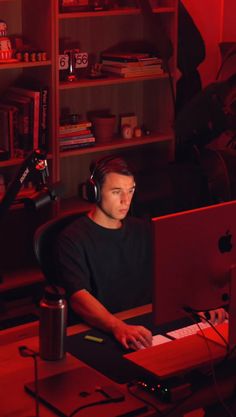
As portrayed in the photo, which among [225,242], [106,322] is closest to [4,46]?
[106,322]

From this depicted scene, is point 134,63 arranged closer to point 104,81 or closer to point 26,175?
point 104,81

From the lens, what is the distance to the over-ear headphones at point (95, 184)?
296 centimetres

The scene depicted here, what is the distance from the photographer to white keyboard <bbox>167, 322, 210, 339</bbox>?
2662mm

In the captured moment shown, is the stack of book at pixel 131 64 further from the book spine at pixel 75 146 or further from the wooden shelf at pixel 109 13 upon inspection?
the book spine at pixel 75 146

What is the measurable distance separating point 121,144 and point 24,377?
90.5 inches

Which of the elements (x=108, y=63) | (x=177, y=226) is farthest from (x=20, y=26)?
(x=177, y=226)

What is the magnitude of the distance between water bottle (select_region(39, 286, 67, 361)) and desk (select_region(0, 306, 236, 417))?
34 millimetres

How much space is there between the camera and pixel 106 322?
2.68 meters

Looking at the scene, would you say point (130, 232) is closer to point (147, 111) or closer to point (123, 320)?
point (123, 320)

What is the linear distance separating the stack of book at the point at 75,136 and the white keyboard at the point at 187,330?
5.84 ft

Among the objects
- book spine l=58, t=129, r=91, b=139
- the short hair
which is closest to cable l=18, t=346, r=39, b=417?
the short hair

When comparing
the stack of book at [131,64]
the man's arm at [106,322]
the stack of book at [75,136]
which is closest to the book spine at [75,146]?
the stack of book at [75,136]

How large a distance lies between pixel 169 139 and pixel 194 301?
8.13 feet

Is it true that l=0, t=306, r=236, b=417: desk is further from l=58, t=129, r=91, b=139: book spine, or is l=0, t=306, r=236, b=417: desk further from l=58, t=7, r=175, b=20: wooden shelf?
l=58, t=7, r=175, b=20: wooden shelf
